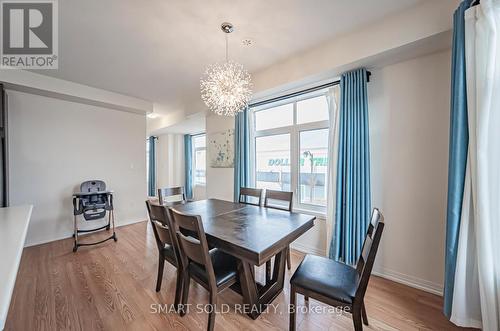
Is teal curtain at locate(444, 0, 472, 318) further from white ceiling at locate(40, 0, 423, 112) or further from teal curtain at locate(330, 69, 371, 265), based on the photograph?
teal curtain at locate(330, 69, 371, 265)

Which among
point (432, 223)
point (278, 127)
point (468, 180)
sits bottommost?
point (432, 223)

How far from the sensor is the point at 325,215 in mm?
2654

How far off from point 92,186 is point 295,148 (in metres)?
3.65

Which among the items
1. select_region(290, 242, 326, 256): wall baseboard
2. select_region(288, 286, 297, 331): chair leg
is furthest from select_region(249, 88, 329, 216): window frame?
select_region(288, 286, 297, 331): chair leg

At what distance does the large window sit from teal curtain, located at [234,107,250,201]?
0.15 metres

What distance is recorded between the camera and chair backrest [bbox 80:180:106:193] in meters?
3.38

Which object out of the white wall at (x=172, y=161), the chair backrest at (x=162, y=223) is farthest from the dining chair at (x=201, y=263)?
the white wall at (x=172, y=161)

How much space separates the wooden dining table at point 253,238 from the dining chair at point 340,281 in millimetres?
264

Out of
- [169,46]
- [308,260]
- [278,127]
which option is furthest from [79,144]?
[308,260]

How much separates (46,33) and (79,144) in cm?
201

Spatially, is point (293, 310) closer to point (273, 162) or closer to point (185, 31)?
point (273, 162)

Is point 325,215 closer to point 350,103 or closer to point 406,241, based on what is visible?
point 406,241

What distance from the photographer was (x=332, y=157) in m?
2.51

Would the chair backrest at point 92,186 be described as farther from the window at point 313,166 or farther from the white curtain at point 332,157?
the white curtain at point 332,157
